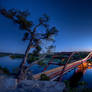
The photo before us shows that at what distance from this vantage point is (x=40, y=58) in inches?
142

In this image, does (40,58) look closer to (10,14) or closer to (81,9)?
(10,14)

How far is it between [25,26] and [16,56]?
1.29m

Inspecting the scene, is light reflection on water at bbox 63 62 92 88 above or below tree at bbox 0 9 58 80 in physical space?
below

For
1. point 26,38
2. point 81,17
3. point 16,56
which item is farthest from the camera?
point 81,17

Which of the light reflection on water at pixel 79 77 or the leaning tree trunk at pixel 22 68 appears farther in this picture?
the light reflection on water at pixel 79 77

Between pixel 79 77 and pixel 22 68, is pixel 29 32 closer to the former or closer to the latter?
pixel 22 68

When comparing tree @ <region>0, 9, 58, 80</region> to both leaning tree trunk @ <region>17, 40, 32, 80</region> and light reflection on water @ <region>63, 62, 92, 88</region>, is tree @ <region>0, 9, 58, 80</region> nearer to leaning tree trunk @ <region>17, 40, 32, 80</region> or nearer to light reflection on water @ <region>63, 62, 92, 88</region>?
leaning tree trunk @ <region>17, 40, 32, 80</region>

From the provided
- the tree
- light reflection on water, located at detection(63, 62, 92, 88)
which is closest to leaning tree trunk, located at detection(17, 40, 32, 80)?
the tree

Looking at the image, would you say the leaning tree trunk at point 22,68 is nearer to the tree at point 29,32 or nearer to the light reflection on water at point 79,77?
the tree at point 29,32

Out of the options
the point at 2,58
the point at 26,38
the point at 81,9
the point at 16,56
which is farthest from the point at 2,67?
the point at 81,9

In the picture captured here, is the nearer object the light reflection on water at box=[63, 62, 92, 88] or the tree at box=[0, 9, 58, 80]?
the tree at box=[0, 9, 58, 80]

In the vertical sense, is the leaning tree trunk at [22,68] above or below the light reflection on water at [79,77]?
above

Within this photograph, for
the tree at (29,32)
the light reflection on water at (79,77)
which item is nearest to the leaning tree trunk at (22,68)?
the tree at (29,32)

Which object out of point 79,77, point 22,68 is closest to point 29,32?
point 22,68
